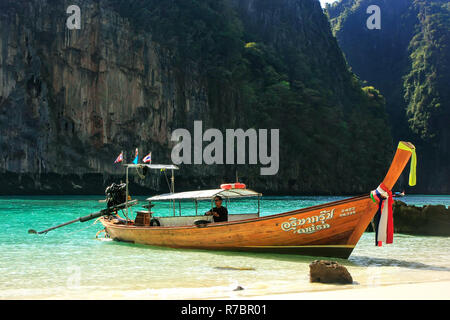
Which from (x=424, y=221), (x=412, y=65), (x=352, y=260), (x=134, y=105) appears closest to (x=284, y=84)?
(x=134, y=105)

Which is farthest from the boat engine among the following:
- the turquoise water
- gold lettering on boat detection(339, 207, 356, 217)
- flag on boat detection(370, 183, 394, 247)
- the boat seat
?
flag on boat detection(370, 183, 394, 247)

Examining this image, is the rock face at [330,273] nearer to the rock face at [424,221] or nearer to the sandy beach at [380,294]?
the sandy beach at [380,294]

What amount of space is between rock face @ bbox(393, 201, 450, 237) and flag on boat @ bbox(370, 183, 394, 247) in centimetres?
911

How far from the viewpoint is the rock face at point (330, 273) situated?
8539mm

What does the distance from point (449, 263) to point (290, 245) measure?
3687mm

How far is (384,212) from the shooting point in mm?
10625

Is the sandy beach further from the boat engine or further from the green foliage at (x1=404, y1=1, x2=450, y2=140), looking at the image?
the green foliage at (x1=404, y1=1, x2=450, y2=140)

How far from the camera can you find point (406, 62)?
4562 inches

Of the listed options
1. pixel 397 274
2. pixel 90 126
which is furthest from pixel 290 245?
pixel 90 126

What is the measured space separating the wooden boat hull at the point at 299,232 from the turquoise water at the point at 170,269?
0.84ft

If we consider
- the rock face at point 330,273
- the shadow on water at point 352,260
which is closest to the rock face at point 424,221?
the shadow on water at point 352,260

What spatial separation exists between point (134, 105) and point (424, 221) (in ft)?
136

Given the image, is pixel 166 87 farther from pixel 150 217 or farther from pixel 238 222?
pixel 238 222

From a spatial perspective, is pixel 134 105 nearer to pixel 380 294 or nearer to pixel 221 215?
pixel 221 215
